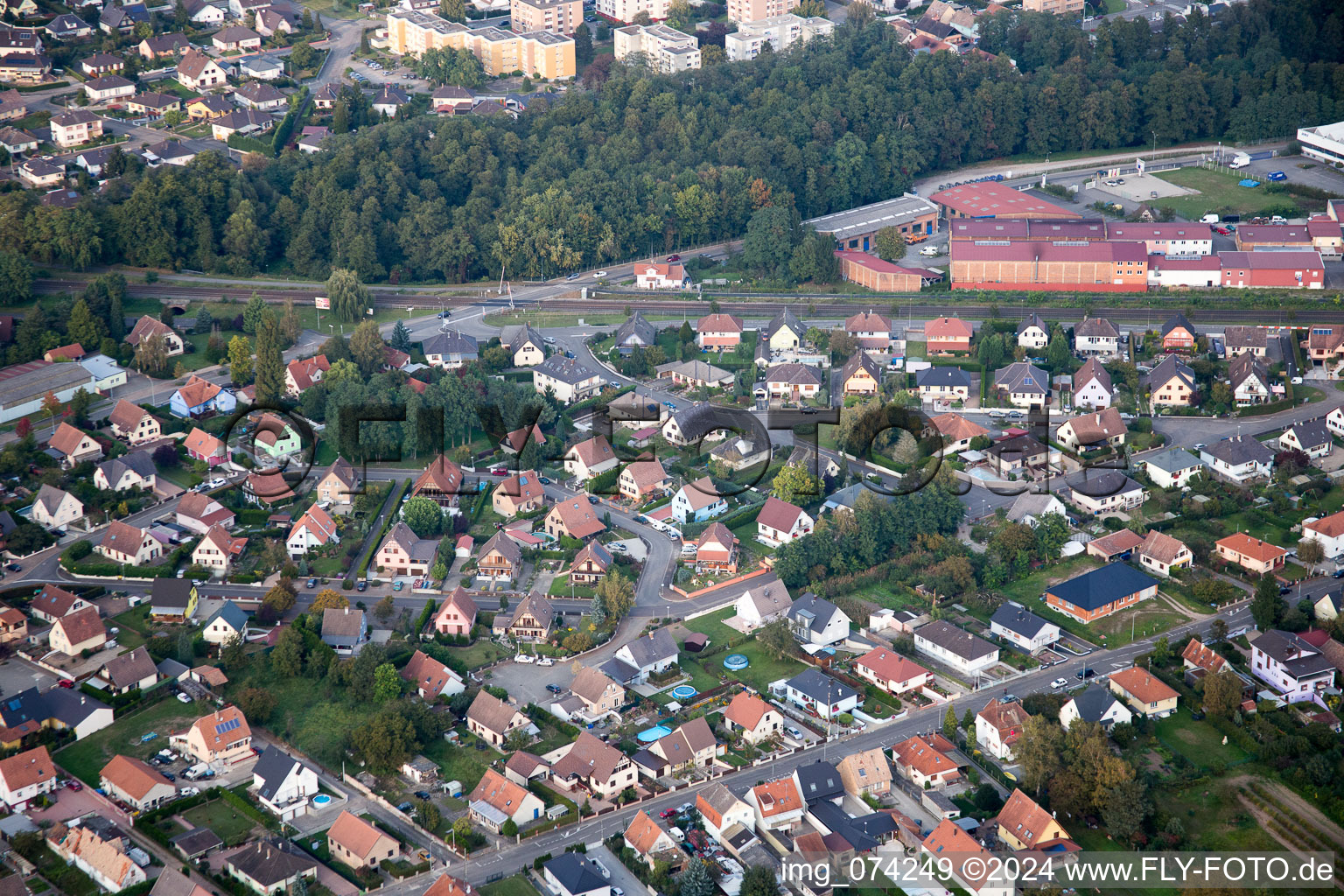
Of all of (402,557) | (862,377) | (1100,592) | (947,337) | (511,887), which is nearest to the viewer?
(511,887)

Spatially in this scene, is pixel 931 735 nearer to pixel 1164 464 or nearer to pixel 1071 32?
pixel 1164 464

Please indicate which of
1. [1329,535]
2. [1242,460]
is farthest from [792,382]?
[1329,535]

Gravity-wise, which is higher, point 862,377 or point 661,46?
point 661,46

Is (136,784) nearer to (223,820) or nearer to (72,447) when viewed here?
(223,820)

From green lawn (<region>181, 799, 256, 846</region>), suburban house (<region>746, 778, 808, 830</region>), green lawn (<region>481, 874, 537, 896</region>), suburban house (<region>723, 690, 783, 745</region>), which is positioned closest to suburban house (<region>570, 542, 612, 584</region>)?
suburban house (<region>723, 690, 783, 745</region>)

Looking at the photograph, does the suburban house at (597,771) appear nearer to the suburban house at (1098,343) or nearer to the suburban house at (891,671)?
the suburban house at (891,671)

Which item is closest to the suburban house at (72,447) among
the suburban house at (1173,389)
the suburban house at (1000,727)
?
the suburban house at (1000,727)
